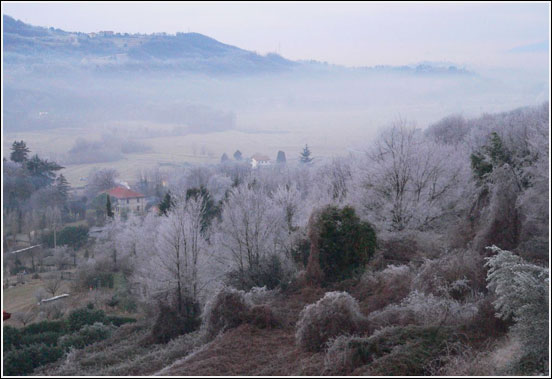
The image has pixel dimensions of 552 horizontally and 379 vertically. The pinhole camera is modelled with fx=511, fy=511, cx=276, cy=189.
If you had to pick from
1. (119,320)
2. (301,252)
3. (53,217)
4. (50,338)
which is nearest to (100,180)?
(53,217)

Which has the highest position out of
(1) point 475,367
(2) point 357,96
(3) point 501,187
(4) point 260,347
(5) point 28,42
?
(5) point 28,42

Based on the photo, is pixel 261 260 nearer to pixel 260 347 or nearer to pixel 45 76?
pixel 260 347

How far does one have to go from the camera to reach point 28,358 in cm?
1179

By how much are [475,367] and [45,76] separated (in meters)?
37.1

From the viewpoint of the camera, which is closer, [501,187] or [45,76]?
[501,187]

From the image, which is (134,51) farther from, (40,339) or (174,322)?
(174,322)

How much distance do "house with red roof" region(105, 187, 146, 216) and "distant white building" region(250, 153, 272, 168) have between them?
7725 mm

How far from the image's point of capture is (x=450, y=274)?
31.8 feet

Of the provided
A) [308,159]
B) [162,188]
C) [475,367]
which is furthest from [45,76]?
[475,367]

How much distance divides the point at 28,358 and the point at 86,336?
1.80 meters

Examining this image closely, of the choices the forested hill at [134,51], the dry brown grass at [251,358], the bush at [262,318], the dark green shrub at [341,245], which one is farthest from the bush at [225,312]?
the forested hill at [134,51]

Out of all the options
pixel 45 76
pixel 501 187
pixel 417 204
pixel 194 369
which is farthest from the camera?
pixel 45 76

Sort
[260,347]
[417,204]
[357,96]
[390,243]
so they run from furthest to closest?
1. [357,96]
2. [417,204]
3. [390,243]
4. [260,347]

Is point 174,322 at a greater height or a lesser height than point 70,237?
greater
